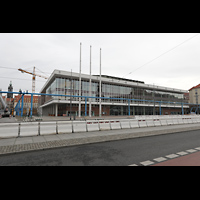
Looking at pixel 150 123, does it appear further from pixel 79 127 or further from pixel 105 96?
pixel 105 96

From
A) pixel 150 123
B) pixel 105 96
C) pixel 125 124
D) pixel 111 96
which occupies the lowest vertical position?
pixel 150 123

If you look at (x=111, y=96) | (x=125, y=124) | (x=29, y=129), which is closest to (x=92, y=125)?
(x=125, y=124)

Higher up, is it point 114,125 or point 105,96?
point 105,96

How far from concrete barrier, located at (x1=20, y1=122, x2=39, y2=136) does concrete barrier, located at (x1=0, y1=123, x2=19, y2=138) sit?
0.30 metres

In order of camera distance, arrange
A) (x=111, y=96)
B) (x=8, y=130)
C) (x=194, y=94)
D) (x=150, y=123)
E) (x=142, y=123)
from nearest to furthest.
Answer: (x=8, y=130) → (x=142, y=123) → (x=150, y=123) → (x=111, y=96) → (x=194, y=94)

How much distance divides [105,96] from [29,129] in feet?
139

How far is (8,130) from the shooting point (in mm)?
8609

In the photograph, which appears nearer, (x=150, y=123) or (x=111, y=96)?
(x=150, y=123)
